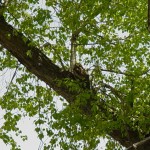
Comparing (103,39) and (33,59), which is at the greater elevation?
(103,39)

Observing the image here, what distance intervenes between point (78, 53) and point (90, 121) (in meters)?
3.87

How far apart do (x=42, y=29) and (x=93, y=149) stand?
3.17m

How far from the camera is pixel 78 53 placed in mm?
10594

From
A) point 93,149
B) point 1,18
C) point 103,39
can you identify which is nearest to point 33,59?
point 1,18

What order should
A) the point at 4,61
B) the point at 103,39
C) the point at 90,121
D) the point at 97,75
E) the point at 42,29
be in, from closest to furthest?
1. the point at 90,121
2. the point at 42,29
3. the point at 97,75
4. the point at 103,39
5. the point at 4,61

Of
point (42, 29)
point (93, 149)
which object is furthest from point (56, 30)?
point (93, 149)

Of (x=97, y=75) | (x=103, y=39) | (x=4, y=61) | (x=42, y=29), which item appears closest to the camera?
(x=42, y=29)

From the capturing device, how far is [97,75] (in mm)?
8219

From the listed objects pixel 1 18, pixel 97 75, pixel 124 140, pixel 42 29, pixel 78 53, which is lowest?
pixel 124 140

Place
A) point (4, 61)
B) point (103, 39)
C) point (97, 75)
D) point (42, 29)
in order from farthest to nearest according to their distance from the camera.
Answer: point (4, 61)
point (103, 39)
point (97, 75)
point (42, 29)

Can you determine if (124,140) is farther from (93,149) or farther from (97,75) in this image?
(97,75)

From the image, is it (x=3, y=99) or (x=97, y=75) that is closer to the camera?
(x=97, y=75)

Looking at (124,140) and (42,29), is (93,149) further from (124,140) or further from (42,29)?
(42,29)

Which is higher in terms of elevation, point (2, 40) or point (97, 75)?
point (2, 40)
